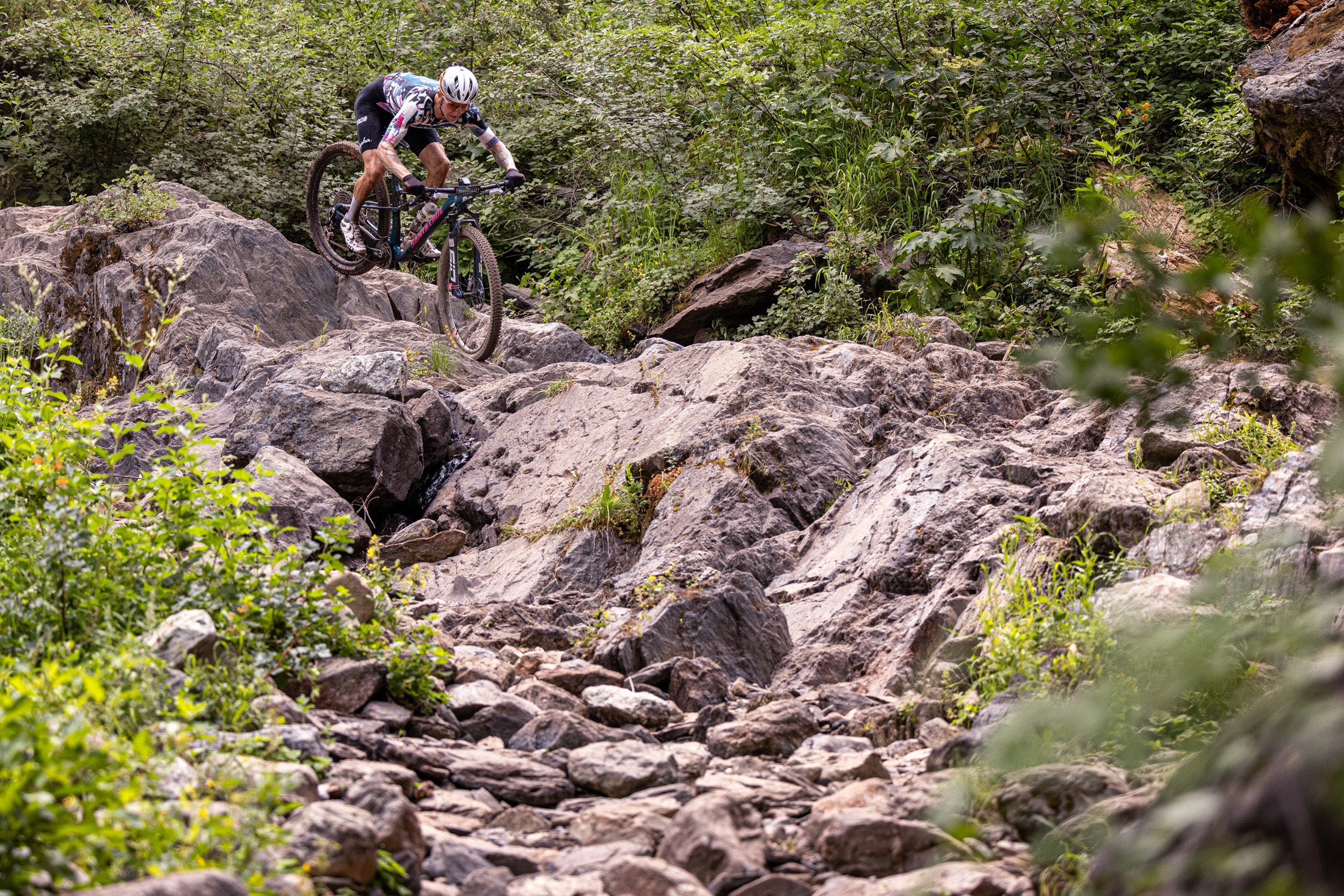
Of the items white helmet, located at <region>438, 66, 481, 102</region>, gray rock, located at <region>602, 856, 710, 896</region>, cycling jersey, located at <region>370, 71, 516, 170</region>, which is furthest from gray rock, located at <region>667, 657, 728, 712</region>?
white helmet, located at <region>438, 66, 481, 102</region>

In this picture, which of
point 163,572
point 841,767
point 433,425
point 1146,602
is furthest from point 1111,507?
point 433,425

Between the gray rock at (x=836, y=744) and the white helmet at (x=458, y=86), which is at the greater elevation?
the white helmet at (x=458, y=86)

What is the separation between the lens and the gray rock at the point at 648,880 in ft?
8.76

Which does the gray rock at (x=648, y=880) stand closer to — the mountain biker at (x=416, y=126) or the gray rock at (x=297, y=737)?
the gray rock at (x=297, y=737)

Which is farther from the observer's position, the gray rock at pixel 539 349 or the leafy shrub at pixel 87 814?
the gray rock at pixel 539 349

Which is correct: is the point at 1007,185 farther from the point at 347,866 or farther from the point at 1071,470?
the point at 347,866

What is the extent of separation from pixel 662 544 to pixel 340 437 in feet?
9.25

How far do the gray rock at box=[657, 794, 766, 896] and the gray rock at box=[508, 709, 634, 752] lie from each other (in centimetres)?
90

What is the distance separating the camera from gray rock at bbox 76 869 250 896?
196 cm

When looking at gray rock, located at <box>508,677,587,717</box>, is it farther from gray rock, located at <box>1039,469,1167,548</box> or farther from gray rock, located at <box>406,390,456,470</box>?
gray rock, located at <box>406,390,456,470</box>

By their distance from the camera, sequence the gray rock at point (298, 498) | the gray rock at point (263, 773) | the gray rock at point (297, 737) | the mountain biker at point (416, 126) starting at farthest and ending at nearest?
1. the mountain biker at point (416, 126)
2. the gray rock at point (298, 498)
3. the gray rock at point (297, 737)
4. the gray rock at point (263, 773)

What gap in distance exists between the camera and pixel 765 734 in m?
3.91

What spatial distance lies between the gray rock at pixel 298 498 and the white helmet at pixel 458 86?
329 centimetres

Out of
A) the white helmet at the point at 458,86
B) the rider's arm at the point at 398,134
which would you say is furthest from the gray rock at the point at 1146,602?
the rider's arm at the point at 398,134
